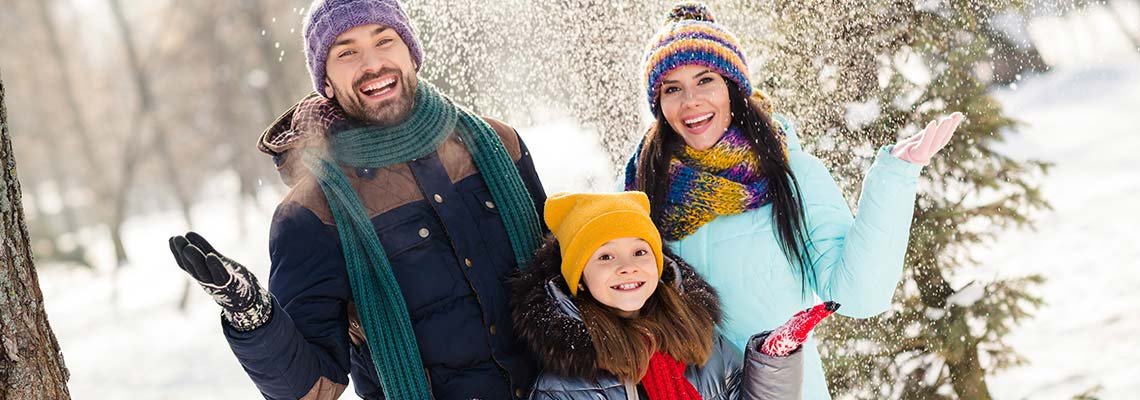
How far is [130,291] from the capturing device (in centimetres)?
1920

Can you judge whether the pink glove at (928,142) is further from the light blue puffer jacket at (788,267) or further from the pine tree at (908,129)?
the pine tree at (908,129)

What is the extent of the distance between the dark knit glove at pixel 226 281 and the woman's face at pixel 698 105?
1.25 metres

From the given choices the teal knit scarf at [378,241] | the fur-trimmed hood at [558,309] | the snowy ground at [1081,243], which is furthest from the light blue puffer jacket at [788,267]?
the snowy ground at [1081,243]

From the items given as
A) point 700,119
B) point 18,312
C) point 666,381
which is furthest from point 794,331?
point 18,312

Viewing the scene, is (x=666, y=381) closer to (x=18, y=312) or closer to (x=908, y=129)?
(x=18, y=312)

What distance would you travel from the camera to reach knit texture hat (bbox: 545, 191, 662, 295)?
8.45ft

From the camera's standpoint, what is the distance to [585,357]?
8.16ft

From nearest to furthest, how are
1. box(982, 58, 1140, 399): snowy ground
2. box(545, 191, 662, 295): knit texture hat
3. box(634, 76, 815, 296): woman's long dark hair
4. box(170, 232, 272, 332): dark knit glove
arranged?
box(170, 232, 272, 332): dark knit glove < box(545, 191, 662, 295): knit texture hat < box(634, 76, 815, 296): woman's long dark hair < box(982, 58, 1140, 399): snowy ground

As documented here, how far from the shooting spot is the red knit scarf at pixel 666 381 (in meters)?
2.53

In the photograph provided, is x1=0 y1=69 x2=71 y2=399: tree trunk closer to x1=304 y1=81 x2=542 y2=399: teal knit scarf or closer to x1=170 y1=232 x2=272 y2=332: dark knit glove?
x1=170 y1=232 x2=272 y2=332: dark knit glove

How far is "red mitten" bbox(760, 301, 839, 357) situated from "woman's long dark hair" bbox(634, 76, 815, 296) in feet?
1.23

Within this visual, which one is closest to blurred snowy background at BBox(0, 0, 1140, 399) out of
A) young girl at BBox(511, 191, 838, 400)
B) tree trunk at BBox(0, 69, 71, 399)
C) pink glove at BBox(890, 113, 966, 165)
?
pink glove at BBox(890, 113, 966, 165)

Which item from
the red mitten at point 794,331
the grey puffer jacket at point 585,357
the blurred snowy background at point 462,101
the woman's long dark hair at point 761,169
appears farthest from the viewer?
the blurred snowy background at point 462,101

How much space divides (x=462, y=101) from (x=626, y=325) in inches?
130
